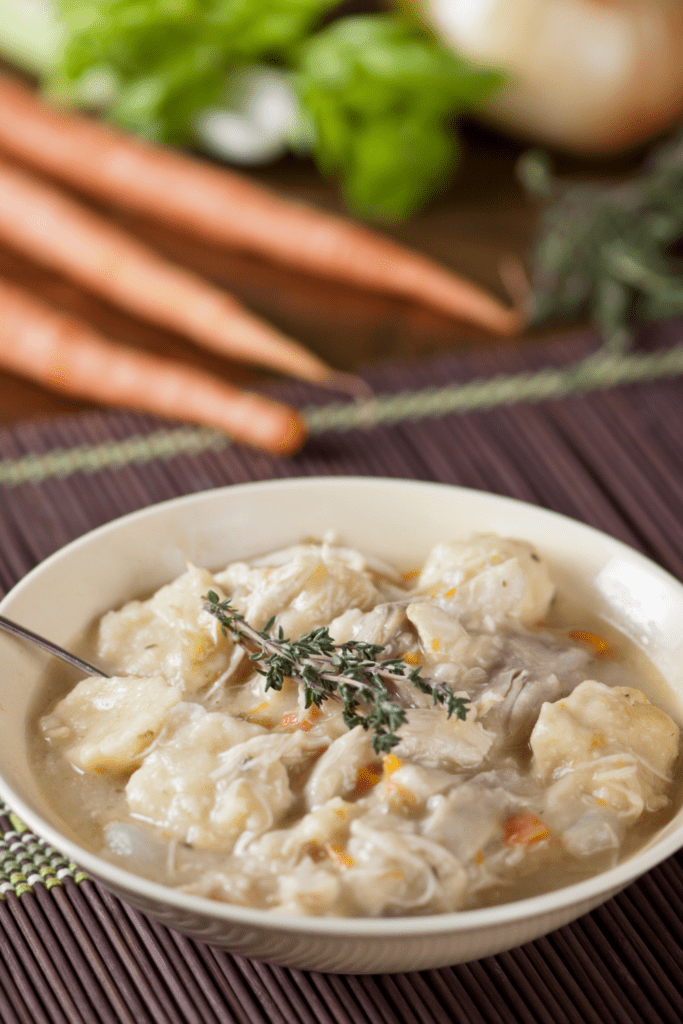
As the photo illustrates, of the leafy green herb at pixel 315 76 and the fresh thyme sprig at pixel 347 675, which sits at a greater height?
the leafy green herb at pixel 315 76

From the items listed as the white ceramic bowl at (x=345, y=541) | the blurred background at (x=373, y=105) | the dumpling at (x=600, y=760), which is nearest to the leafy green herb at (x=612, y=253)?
the blurred background at (x=373, y=105)

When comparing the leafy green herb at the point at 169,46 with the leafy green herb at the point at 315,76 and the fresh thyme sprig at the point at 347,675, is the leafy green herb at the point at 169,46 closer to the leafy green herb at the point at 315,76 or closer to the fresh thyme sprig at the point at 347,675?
the leafy green herb at the point at 315,76

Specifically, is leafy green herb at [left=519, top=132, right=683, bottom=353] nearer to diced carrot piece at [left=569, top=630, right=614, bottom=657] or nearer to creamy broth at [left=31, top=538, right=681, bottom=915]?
diced carrot piece at [left=569, top=630, right=614, bottom=657]

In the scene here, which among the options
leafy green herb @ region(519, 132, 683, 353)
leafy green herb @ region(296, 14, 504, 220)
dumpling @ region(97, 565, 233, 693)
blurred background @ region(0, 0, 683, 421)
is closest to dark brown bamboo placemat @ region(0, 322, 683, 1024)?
leafy green herb @ region(519, 132, 683, 353)

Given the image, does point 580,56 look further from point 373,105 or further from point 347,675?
point 347,675

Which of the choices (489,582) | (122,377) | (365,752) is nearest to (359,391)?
(122,377)
